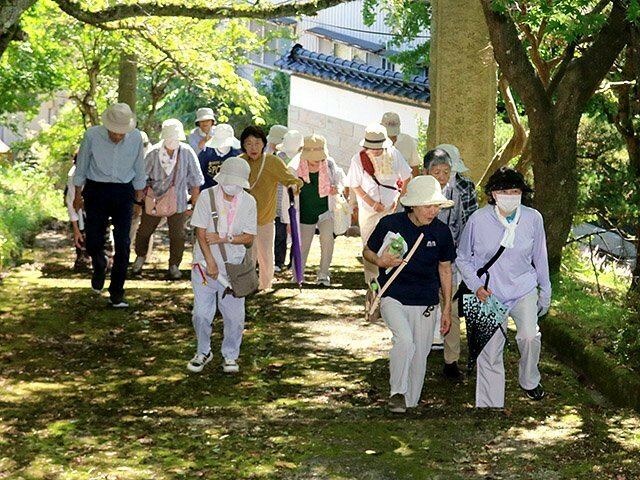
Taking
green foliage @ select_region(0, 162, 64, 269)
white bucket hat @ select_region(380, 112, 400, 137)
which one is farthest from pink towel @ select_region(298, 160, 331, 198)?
green foliage @ select_region(0, 162, 64, 269)

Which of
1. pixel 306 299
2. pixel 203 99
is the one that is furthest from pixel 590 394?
pixel 203 99

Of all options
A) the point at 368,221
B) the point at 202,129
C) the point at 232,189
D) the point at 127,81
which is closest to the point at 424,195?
the point at 232,189

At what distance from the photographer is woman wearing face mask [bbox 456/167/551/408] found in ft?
28.6

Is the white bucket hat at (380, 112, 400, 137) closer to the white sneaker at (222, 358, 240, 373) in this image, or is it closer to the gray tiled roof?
the white sneaker at (222, 358, 240, 373)

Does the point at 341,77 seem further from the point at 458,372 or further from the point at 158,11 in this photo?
the point at 458,372

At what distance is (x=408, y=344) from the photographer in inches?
342

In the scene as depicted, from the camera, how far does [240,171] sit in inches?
384

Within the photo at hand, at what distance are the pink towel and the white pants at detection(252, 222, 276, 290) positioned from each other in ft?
3.66

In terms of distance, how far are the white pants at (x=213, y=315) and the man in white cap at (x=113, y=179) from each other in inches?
98.3

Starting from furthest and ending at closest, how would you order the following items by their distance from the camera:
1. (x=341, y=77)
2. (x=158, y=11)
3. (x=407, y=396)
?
(x=341, y=77) < (x=158, y=11) < (x=407, y=396)

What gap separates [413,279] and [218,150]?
227 inches

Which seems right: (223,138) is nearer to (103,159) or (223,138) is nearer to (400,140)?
(400,140)

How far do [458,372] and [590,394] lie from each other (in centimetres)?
106

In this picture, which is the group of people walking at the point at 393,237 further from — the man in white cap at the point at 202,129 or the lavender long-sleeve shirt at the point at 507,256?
the man in white cap at the point at 202,129
